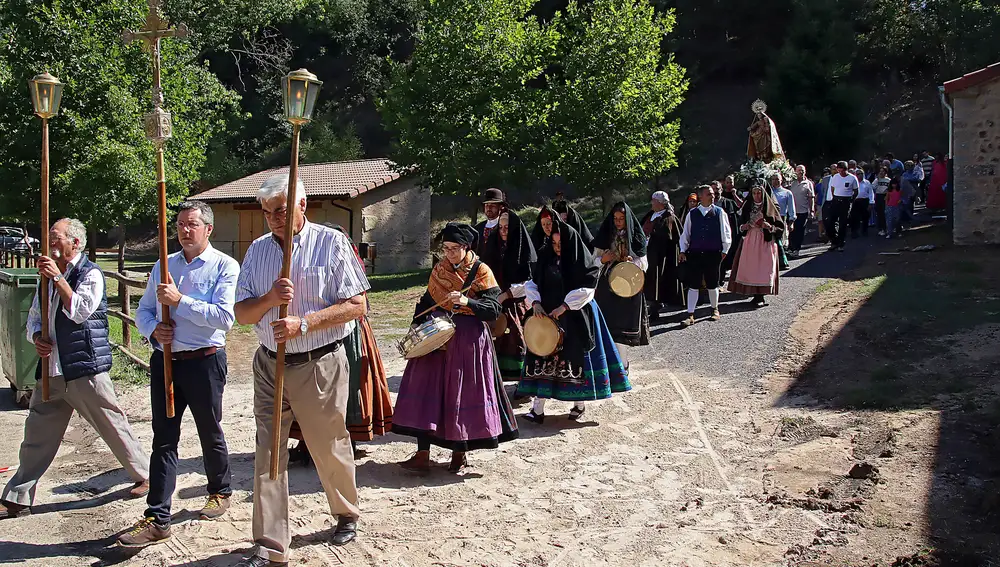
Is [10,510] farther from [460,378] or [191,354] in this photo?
[460,378]

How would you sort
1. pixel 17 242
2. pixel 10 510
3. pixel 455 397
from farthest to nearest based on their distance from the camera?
1. pixel 17 242
2. pixel 455 397
3. pixel 10 510

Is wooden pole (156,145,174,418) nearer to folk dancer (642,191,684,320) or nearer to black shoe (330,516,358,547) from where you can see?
black shoe (330,516,358,547)

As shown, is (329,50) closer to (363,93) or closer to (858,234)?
(363,93)

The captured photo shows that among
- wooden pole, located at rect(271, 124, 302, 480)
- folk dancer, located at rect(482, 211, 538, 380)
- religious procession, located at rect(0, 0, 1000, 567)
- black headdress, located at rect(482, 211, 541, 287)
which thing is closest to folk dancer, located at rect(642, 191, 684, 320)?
religious procession, located at rect(0, 0, 1000, 567)

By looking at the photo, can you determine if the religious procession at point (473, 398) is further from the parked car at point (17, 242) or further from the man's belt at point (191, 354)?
the parked car at point (17, 242)

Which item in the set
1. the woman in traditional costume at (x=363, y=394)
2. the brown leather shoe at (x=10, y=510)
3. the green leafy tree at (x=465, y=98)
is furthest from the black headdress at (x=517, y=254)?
the green leafy tree at (x=465, y=98)

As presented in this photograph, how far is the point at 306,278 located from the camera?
4.53 metres

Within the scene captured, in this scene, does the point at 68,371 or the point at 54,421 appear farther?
the point at 54,421

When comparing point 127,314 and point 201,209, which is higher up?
point 201,209

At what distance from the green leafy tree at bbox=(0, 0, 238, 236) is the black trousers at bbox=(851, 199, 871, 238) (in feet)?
47.0

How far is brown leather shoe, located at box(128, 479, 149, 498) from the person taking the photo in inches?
229

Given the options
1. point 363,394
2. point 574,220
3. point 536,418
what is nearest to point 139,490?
Answer: point 363,394

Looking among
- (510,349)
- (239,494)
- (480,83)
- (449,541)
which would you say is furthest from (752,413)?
(480,83)

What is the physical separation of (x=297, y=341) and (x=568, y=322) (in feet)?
10.8
